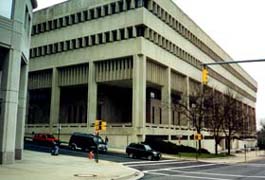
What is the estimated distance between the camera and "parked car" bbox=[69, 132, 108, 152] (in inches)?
1759

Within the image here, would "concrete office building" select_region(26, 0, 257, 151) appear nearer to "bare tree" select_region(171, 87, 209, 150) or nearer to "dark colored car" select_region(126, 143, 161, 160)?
"bare tree" select_region(171, 87, 209, 150)

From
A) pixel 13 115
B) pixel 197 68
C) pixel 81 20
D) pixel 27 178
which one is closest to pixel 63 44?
pixel 81 20

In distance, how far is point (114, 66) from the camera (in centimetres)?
5969

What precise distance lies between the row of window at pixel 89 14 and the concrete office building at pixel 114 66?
16 centimetres

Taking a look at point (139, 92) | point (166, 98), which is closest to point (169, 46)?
point (166, 98)

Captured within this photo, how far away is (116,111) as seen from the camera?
234 ft

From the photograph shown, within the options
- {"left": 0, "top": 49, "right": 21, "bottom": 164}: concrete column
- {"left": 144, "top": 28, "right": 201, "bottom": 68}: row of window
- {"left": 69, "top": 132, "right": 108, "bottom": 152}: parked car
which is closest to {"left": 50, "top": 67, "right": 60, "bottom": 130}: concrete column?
{"left": 144, "top": 28, "right": 201, "bottom": 68}: row of window

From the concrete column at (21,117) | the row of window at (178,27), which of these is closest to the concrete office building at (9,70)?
the concrete column at (21,117)

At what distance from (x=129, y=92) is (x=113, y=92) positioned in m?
3.89

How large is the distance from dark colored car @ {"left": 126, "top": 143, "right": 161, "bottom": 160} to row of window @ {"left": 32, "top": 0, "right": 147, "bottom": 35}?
24182 mm

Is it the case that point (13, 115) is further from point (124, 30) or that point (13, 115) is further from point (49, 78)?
point (49, 78)

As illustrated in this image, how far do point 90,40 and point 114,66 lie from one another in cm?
644

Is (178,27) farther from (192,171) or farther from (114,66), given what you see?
(192,171)

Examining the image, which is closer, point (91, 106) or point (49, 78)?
point (91, 106)
